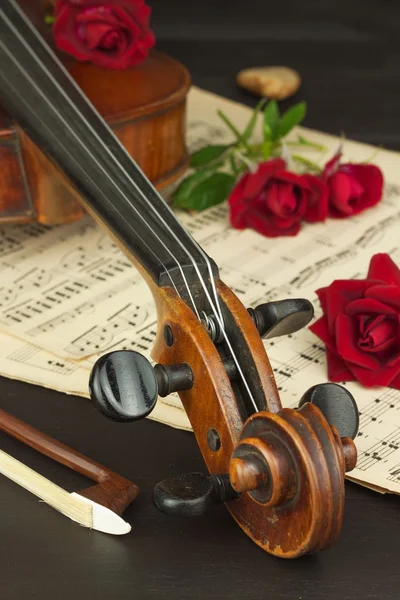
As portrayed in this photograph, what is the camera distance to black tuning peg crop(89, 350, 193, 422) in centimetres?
88

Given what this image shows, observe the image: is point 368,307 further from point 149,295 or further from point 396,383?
point 149,295

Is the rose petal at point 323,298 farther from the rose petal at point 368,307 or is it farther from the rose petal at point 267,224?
the rose petal at point 267,224

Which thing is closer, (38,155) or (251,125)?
(38,155)

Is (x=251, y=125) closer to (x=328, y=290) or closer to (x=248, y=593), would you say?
(x=328, y=290)

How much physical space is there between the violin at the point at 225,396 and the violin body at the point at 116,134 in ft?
0.55

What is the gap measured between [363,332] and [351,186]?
46 centimetres

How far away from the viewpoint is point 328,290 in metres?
1.25

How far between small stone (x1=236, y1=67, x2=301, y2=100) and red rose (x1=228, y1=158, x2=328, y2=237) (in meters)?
0.51

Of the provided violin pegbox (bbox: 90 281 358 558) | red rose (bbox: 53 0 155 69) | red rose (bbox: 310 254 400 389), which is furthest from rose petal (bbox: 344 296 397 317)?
red rose (bbox: 53 0 155 69)

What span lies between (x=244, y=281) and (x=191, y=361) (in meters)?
0.52

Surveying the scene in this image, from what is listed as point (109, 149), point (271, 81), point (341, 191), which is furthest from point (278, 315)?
point (271, 81)

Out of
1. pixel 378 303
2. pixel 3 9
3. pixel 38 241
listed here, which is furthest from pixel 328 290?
pixel 3 9

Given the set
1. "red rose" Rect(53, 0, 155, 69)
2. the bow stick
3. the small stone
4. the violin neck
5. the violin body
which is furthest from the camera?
the small stone

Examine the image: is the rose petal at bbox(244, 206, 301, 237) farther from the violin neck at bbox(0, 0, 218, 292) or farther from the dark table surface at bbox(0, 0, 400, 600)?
the dark table surface at bbox(0, 0, 400, 600)
